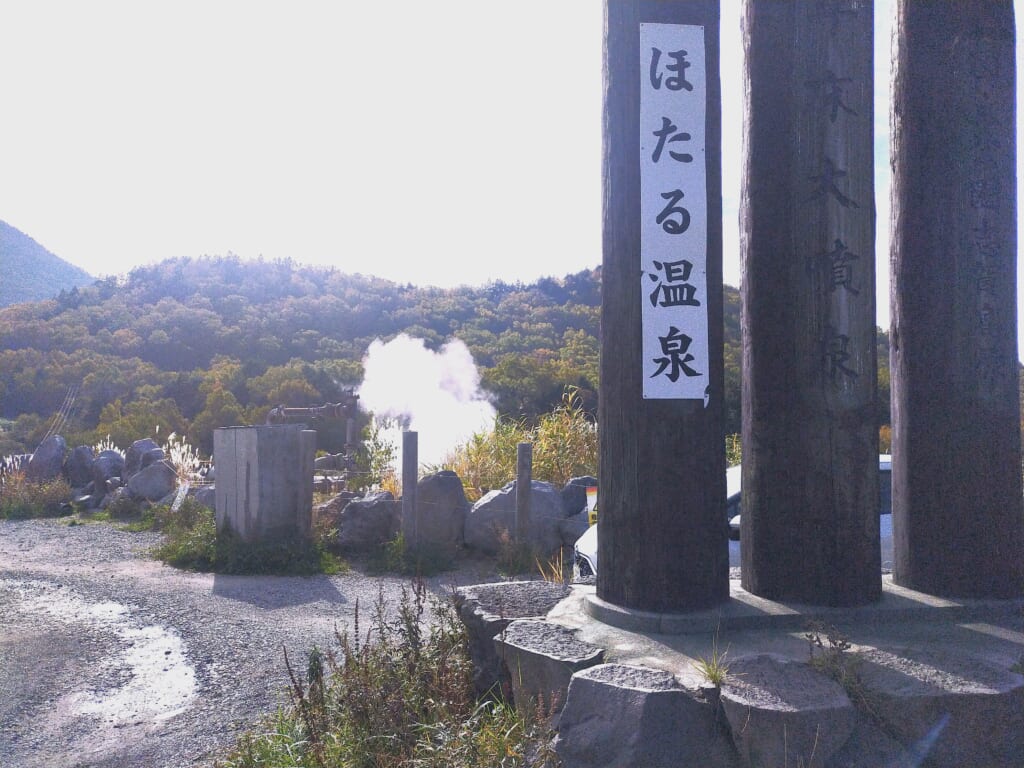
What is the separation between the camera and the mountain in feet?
255

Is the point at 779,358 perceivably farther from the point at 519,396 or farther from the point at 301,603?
the point at 519,396

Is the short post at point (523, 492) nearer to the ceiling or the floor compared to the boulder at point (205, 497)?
nearer to the ceiling

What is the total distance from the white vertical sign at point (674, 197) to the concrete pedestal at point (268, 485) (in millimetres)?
7532

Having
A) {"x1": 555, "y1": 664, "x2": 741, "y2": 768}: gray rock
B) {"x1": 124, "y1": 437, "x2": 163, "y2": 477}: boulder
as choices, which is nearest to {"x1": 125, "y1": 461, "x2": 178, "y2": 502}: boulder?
{"x1": 124, "y1": 437, "x2": 163, "y2": 477}: boulder

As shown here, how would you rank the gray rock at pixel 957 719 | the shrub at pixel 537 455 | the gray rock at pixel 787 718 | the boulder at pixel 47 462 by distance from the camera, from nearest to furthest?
1. the gray rock at pixel 787 718
2. the gray rock at pixel 957 719
3. the shrub at pixel 537 455
4. the boulder at pixel 47 462

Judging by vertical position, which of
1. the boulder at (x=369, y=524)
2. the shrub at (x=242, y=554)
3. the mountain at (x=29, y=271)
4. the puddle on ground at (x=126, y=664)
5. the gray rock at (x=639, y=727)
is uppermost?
the mountain at (x=29, y=271)

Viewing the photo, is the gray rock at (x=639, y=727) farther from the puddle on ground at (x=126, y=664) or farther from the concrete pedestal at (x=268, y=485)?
the concrete pedestal at (x=268, y=485)

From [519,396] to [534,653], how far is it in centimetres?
1755

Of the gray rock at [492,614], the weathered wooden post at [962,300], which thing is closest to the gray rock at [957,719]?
the weathered wooden post at [962,300]

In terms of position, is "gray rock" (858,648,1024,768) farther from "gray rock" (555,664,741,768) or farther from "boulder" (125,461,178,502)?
"boulder" (125,461,178,502)

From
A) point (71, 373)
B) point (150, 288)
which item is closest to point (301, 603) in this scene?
point (71, 373)

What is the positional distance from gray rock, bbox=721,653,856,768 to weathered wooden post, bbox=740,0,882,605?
106 centimetres

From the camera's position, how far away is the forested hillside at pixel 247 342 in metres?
23.6

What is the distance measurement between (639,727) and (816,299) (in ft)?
7.02
